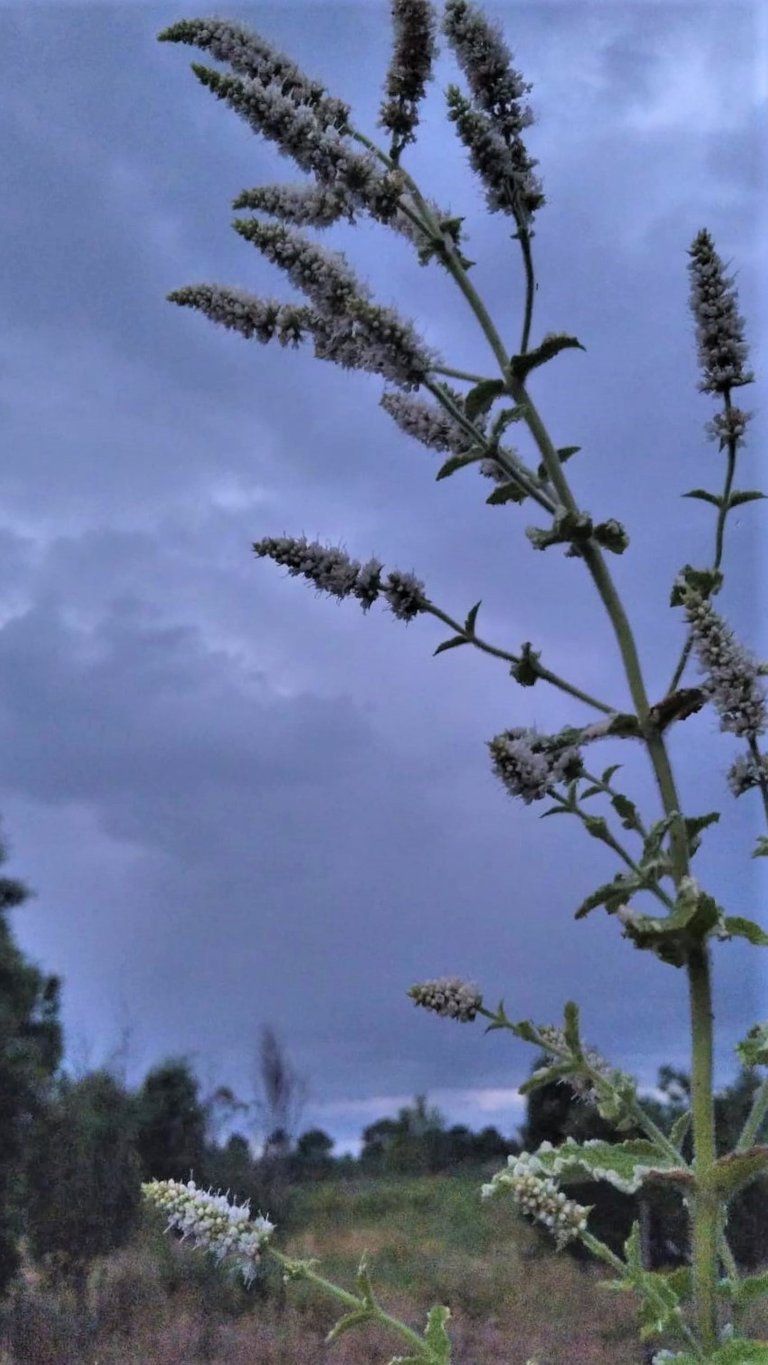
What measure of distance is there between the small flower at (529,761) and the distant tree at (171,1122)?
1023 millimetres

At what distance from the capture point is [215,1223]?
0.64 metres

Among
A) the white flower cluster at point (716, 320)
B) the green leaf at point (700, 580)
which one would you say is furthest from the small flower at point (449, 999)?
the white flower cluster at point (716, 320)

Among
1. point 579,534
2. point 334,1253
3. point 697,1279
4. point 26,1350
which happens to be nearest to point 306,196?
point 579,534

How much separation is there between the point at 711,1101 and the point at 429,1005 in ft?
0.50

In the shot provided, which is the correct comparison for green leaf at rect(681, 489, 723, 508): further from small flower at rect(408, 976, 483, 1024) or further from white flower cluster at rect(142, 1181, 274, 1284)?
white flower cluster at rect(142, 1181, 274, 1284)

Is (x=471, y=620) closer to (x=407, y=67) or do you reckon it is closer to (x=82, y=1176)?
(x=407, y=67)

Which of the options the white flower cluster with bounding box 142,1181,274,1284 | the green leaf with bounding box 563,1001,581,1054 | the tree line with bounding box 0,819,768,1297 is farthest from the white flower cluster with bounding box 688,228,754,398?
the tree line with bounding box 0,819,768,1297

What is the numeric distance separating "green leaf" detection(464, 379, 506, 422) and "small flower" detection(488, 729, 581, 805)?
0.55 feet

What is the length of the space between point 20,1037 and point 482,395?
1.23 meters

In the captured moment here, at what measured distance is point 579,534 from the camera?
639 millimetres

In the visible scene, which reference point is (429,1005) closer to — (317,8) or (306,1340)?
(306,1340)

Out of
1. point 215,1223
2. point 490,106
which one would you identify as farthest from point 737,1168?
point 490,106

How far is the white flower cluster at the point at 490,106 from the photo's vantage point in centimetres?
62

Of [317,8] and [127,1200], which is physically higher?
[317,8]
